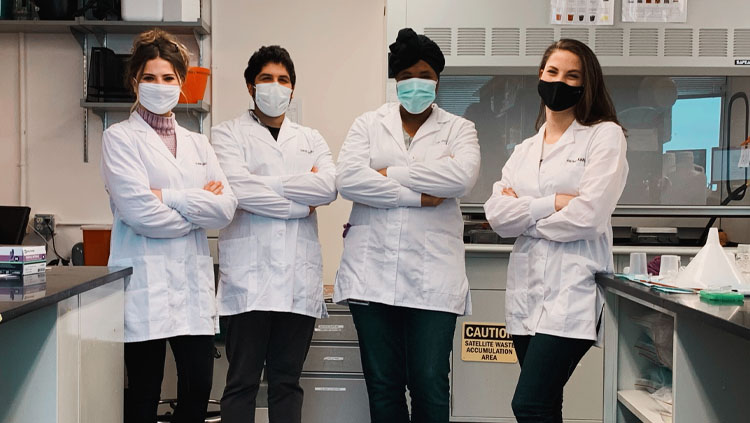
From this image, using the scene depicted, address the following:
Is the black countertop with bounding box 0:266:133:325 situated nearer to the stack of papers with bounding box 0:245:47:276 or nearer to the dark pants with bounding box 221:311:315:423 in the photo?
the stack of papers with bounding box 0:245:47:276

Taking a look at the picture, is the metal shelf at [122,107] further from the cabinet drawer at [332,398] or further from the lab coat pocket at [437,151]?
the lab coat pocket at [437,151]

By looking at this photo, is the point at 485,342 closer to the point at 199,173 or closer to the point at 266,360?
the point at 266,360

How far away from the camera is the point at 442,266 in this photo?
2.19 metres

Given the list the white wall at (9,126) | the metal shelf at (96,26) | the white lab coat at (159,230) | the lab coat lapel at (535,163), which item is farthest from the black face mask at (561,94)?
the white wall at (9,126)

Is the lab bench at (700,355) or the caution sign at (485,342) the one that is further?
the caution sign at (485,342)

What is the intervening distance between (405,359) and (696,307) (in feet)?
3.32

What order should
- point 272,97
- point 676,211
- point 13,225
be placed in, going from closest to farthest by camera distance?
1. point 272,97
2. point 13,225
3. point 676,211

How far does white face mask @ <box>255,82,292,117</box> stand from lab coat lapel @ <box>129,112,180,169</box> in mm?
383

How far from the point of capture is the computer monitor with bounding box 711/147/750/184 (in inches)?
141

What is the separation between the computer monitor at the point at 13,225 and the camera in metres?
2.95

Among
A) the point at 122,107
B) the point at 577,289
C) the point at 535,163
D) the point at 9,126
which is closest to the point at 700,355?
the point at 577,289

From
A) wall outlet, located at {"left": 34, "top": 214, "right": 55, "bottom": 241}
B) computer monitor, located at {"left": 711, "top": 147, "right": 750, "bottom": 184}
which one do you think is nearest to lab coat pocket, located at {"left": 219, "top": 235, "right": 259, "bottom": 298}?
wall outlet, located at {"left": 34, "top": 214, "right": 55, "bottom": 241}

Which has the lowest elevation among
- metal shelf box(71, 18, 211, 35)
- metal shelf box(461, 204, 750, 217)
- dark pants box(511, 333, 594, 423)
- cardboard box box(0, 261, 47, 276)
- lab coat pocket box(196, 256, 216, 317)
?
dark pants box(511, 333, 594, 423)

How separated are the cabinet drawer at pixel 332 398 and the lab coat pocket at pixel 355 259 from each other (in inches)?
34.0
